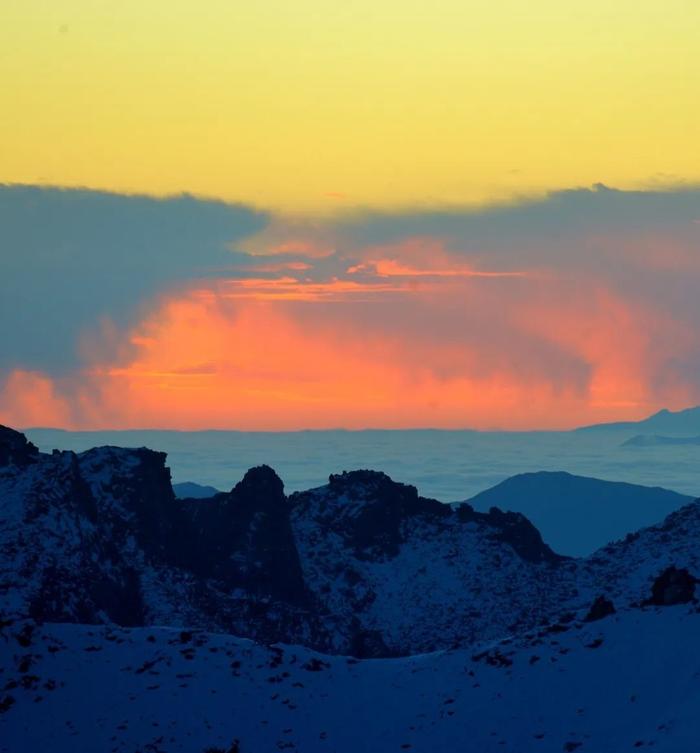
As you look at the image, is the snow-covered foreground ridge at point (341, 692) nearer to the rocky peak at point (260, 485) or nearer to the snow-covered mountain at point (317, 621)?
the snow-covered mountain at point (317, 621)

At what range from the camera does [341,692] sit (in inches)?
3120

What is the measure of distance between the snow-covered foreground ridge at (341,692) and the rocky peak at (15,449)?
244 ft

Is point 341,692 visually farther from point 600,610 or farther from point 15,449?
point 15,449

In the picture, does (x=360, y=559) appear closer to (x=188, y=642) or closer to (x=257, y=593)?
(x=257, y=593)

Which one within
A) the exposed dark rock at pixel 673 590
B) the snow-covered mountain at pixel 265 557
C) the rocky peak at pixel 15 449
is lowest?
the snow-covered mountain at pixel 265 557

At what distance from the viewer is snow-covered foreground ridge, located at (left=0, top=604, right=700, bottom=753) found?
71.8m

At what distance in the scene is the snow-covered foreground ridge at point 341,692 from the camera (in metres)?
71.8

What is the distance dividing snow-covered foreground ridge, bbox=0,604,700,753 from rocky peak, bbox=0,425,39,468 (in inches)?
2933

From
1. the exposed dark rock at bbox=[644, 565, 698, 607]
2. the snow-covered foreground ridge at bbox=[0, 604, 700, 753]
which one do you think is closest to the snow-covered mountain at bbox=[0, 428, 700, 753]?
the snow-covered foreground ridge at bbox=[0, 604, 700, 753]

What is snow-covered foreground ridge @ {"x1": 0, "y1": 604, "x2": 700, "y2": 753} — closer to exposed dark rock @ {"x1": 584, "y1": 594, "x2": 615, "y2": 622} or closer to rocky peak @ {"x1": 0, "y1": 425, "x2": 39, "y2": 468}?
exposed dark rock @ {"x1": 584, "y1": 594, "x2": 615, "y2": 622}

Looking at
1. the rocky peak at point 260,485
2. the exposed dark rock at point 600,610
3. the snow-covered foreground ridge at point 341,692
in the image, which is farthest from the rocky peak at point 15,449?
the exposed dark rock at point 600,610

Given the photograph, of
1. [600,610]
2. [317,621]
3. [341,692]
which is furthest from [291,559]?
[341,692]

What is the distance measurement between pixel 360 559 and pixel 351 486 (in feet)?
52.9

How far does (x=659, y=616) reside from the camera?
260 ft
